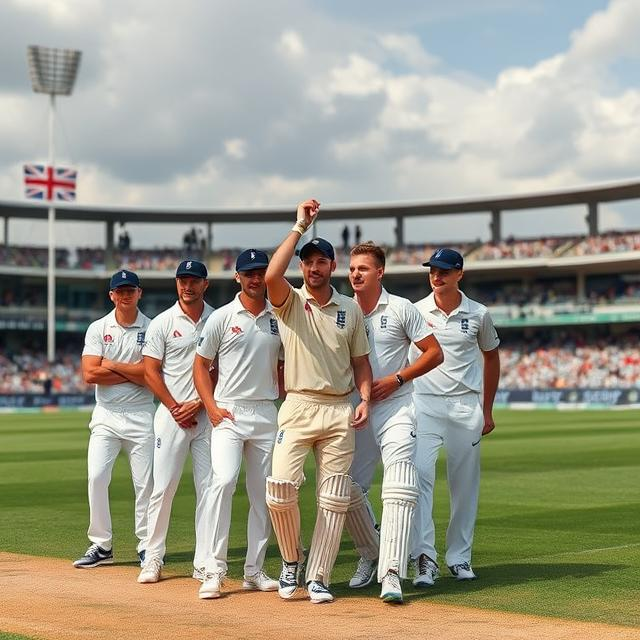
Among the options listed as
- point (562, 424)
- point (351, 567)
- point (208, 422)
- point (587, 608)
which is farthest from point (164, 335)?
point (562, 424)

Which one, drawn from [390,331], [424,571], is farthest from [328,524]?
[390,331]

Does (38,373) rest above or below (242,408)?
below

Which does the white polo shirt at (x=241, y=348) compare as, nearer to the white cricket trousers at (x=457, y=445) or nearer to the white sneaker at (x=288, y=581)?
the white sneaker at (x=288, y=581)

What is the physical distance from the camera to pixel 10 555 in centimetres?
972

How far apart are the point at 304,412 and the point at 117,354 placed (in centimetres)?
235

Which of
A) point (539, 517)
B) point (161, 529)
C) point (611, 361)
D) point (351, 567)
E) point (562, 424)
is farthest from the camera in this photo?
point (611, 361)

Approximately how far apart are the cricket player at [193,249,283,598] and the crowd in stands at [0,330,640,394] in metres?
40.2

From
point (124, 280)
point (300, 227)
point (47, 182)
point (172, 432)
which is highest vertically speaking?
point (47, 182)

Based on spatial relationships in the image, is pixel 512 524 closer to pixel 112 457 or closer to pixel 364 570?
pixel 364 570

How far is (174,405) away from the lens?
837cm

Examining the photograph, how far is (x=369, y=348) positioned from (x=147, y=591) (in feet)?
7.49

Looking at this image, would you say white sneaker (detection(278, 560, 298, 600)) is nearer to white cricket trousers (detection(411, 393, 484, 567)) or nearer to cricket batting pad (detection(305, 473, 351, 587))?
cricket batting pad (detection(305, 473, 351, 587))

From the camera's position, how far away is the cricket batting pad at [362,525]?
26.1ft

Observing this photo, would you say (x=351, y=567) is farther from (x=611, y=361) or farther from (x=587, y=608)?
(x=611, y=361)
